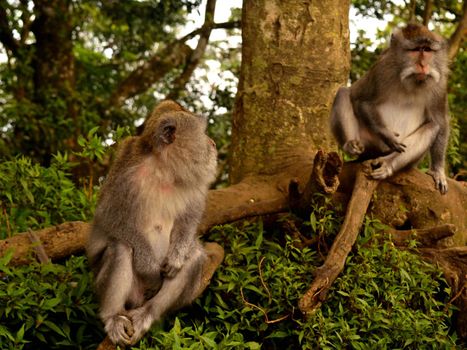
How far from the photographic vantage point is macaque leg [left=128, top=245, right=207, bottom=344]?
4336 mm

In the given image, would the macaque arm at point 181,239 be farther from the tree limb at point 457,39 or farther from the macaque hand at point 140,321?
the tree limb at point 457,39

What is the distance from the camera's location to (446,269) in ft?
17.5

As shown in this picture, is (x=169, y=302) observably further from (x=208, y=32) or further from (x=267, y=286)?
(x=208, y=32)

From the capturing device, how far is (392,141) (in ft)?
19.4

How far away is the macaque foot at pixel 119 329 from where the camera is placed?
418cm

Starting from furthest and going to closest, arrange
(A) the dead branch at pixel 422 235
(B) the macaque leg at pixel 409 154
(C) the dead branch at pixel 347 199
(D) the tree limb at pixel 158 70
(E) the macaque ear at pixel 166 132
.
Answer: (D) the tree limb at pixel 158 70, (B) the macaque leg at pixel 409 154, (C) the dead branch at pixel 347 199, (A) the dead branch at pixel 422 235, (E) the macaque ear at pixel 166 132

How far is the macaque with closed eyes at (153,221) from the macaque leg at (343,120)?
1.71 meters

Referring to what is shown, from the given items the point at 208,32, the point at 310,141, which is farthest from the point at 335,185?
the point at 208,32

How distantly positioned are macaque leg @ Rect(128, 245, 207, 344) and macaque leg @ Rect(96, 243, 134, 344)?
8 centimetres

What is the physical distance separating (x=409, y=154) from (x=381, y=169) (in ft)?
1.22

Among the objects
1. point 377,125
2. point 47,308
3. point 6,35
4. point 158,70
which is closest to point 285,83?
point 377,125

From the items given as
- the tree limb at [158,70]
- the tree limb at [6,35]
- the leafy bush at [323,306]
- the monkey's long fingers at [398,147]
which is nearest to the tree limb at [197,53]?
the tree limb at [158,70]

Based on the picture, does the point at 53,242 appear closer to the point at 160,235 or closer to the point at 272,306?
the point at 160,235

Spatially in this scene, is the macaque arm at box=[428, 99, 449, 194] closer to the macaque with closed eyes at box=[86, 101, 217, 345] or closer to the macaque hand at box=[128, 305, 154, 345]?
the macaque with closed eyes at box=[86, 101, 217, 345]
